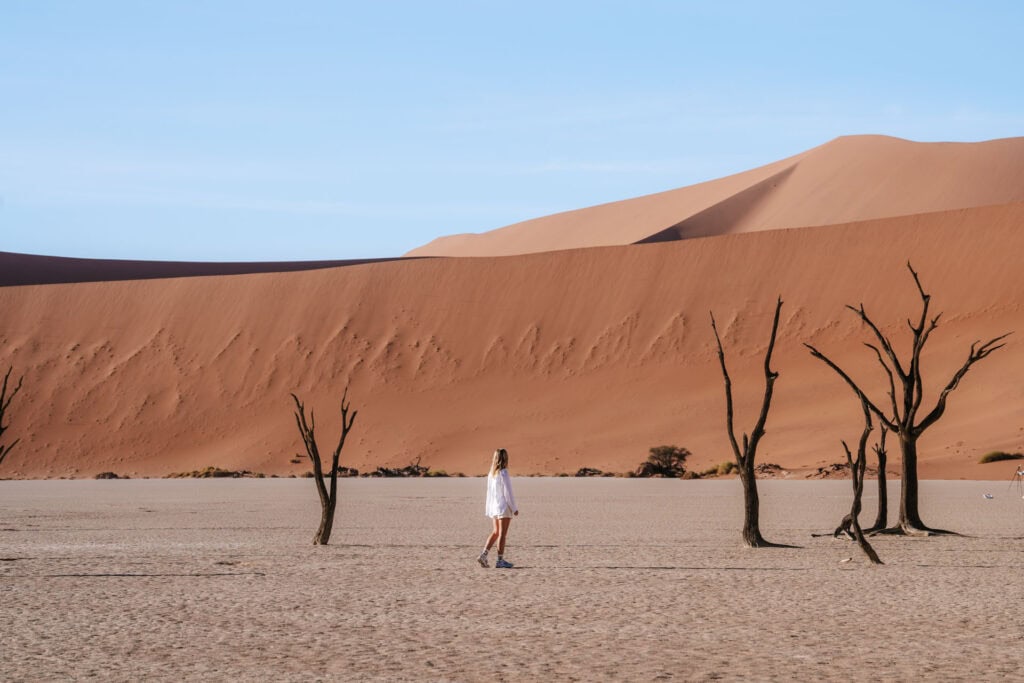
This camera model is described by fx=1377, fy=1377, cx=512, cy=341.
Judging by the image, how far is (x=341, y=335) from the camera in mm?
70875

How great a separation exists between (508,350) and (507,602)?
5583 centimetres

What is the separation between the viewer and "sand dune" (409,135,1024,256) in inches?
3890

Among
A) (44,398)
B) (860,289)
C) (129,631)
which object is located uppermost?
(860,289)

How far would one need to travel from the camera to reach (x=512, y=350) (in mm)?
67688

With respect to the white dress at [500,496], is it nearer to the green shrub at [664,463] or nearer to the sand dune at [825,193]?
the green shrub at [664,463]

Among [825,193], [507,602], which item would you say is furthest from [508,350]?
[507,602]

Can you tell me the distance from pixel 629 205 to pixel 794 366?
66.3 meters

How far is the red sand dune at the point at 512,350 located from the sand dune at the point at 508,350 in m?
0.13

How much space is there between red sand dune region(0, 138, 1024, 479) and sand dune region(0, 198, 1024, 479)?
0.13 metres

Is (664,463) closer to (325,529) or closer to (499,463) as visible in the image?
(325,529)

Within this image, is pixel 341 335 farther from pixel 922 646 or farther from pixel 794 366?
pixel 922 646

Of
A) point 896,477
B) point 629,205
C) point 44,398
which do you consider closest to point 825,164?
point 629,205

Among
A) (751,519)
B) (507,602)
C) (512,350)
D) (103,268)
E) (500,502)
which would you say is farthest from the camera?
(103,268)

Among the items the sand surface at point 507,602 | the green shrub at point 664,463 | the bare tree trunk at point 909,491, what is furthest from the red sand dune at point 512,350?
the sand surface at point 507,602
